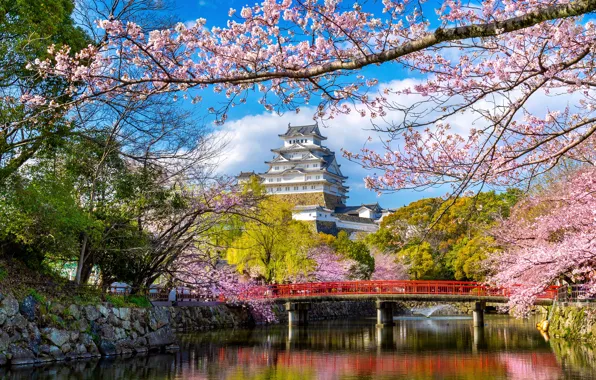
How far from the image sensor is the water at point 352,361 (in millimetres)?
9680

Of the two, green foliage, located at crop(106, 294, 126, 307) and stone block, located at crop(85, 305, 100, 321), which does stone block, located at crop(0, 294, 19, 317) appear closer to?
stone block, located at crop(85, 305, 100, 321)

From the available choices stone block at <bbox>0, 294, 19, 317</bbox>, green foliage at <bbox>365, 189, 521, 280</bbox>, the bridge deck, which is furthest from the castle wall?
stone block at <bbox>0, 294, 19, 317</bbox>

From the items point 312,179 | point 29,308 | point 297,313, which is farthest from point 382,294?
point 312,179

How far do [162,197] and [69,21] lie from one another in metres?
4.43

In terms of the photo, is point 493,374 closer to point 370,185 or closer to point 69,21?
point 370,185

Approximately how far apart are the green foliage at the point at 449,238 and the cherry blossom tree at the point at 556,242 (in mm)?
8258

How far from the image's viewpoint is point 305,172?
54.4 m

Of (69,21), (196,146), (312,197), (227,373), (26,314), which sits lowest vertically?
(227,373)

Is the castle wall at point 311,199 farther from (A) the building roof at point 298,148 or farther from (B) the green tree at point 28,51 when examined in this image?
(B) the green tree at point 28,51

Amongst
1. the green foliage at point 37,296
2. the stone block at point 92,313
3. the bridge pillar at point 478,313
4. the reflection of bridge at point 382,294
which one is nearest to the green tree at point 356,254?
the reflection of bridge at point 382,294

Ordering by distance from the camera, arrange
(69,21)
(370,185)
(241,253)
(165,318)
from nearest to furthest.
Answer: (370,185) < (69,21) < (165,318) < (241,253)

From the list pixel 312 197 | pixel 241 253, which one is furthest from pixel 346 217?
pixel 241 253

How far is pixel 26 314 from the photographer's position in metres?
10.2

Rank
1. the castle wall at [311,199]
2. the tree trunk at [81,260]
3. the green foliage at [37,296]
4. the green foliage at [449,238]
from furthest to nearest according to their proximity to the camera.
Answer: the castle wall at [311,199], the green foliage at [449,238], the tree trunk at [81,260], the green foliage at [37,296]
